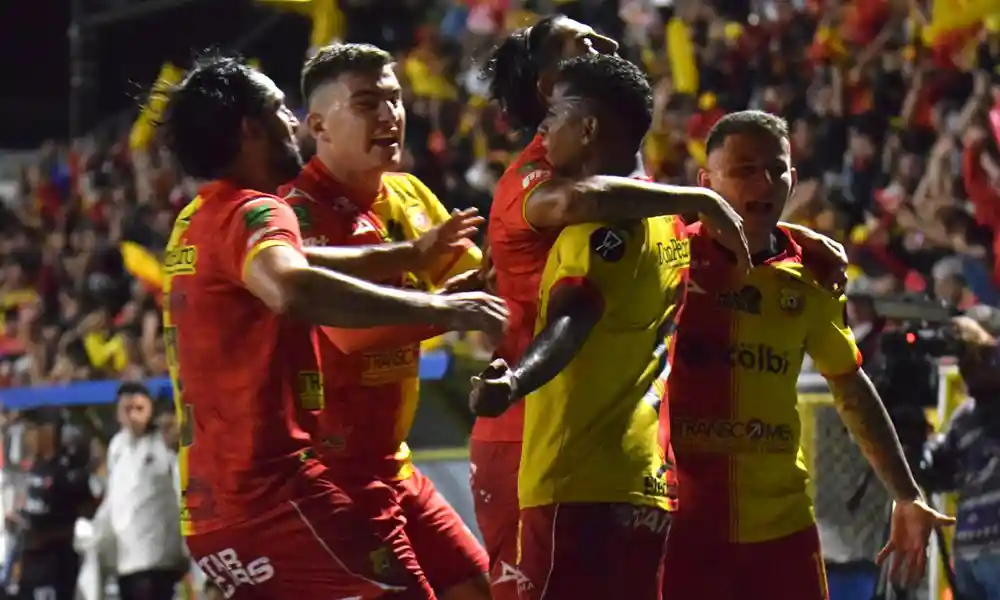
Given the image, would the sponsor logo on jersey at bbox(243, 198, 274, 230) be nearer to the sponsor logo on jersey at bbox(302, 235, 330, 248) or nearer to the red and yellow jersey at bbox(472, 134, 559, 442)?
the red and yellow jersey at bbox(472, 134, 559, 442)

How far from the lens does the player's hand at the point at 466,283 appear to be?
4.98m

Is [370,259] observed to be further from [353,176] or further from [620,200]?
[620,200]

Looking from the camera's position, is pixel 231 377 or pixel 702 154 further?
pixel 702 154

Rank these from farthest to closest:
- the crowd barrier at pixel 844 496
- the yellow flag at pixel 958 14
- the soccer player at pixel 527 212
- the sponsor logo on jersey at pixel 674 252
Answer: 1. the yellow flag at pixel 958 14
2. the crowd barrier at pixel 844 496
3. the sponsor logo on jersey at pixel 674 252
4. the soccer player at pixel 527 212

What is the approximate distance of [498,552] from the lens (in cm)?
479

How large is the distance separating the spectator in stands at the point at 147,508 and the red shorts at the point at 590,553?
6.53 metres

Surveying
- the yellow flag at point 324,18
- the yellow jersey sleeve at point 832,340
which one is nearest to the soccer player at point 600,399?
the yellow jersey sleeve at point 832,340

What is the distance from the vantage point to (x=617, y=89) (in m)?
4.10

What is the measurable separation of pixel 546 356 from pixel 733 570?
1139 millimetres

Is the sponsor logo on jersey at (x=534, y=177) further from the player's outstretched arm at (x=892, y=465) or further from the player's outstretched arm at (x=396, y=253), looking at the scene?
the player's outstretched arm at (x=892, y=465)

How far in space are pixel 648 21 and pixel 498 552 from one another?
31.7 ft

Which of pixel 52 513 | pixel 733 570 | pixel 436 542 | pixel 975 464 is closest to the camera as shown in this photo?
pixel 733 570

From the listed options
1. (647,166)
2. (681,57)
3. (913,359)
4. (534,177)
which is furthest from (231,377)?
(681,57)

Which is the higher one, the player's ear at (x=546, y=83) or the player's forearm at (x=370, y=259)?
the player's ear at (x=546, y=83)
